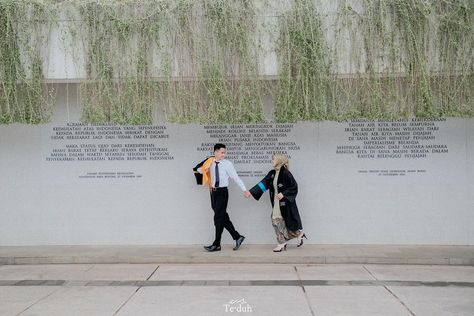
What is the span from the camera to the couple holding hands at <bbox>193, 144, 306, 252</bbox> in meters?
9.03

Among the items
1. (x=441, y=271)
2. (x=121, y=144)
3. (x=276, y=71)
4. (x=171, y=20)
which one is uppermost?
(x=171, y=20)

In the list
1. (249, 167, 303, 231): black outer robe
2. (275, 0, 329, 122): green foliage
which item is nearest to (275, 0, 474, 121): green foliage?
(275, 0, 329, 122): green foliage

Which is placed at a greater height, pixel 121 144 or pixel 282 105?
pixel 282 105

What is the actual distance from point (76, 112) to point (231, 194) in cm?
323

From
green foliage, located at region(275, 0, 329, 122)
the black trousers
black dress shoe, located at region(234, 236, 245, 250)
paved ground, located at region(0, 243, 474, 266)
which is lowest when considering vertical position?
paved ground, located at region(0, 243, 474, 266)

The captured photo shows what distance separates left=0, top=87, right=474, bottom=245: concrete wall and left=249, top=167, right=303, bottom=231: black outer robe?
61cm

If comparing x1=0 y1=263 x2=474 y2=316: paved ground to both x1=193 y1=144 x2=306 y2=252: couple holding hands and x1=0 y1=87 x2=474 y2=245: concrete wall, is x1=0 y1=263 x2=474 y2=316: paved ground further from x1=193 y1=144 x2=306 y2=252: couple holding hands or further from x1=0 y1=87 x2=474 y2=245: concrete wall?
x1=0 y1=87 x2=474 y2=245: concrete wall

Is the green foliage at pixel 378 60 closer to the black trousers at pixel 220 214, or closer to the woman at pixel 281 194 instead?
the woman at pixel 281 194

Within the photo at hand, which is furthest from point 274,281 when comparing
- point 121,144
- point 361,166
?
point 121,144

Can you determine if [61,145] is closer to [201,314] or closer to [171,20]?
[171,20]

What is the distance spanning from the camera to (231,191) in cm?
980

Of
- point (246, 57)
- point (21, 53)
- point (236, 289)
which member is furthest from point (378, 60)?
point (21, 53)

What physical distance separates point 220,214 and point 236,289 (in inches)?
85.5

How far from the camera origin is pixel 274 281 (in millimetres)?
7441
